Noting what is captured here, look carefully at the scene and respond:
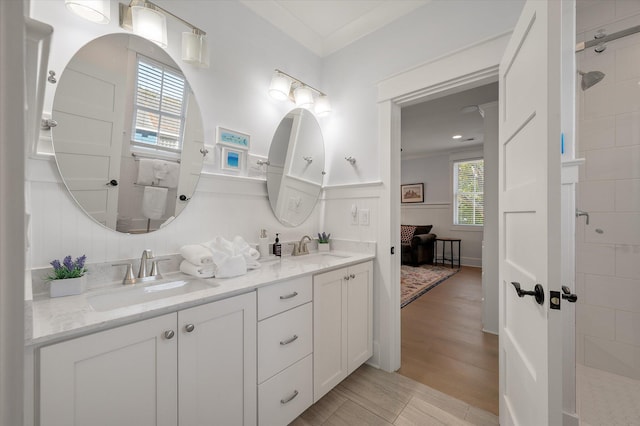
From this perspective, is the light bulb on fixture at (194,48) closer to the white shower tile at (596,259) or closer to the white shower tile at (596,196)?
the white shower tile at (596,196)

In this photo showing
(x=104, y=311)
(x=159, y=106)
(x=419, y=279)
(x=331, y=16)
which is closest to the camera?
(x=104, y=311)

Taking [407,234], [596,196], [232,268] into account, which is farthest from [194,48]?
[407,234]

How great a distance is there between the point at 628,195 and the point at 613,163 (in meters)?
0.25

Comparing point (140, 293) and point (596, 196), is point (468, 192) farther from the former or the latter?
point (140, 293)

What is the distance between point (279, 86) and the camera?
2.00m

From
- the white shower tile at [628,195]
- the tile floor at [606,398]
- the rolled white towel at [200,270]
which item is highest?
the white shower tile at [628,195]

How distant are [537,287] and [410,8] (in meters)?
2.12

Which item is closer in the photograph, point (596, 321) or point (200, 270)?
point (200, 270)

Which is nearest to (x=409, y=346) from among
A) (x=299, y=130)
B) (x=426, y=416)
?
(x=426, y=416)

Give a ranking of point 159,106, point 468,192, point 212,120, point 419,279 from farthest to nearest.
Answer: point 468,192 → point 419,279 → point 212,120 → point 159,106

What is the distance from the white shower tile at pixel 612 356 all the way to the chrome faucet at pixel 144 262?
3.05 metres

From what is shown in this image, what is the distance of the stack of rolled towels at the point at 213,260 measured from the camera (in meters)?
1.37

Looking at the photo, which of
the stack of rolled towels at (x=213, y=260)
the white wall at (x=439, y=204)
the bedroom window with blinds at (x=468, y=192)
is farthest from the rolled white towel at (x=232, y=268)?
the bedroom window with blinds at (x=468, y=192)

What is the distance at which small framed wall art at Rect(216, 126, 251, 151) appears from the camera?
1731 millimetres
